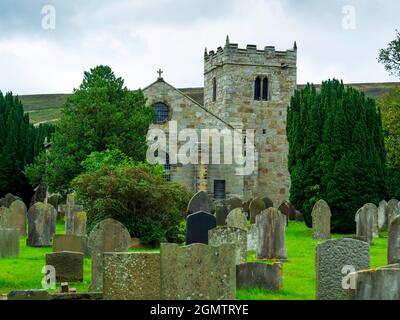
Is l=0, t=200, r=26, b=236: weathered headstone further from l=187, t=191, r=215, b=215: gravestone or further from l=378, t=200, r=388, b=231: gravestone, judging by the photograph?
l=378, t=200, r=388, b=231: gravestone

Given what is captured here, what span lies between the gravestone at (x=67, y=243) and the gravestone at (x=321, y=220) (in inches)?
378

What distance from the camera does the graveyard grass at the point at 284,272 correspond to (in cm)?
1462

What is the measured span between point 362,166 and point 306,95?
5.11 metres

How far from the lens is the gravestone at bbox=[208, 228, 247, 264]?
1698 cm

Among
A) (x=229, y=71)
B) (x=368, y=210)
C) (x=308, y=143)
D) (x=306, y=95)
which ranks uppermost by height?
(x=229, y=71)

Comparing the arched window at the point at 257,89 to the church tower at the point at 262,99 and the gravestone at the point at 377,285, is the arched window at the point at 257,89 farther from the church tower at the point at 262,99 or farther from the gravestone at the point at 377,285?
the gravestone at the point at 377,285

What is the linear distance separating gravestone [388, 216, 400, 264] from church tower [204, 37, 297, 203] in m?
34.3

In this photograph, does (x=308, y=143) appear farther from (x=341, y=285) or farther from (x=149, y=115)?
(x=341, y=285)

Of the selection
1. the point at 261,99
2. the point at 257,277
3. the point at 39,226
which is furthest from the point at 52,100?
the point at 257,277

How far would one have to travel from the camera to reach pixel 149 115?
3869 cm

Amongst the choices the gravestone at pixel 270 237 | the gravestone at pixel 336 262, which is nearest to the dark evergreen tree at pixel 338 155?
the gravestone at pixel 270 237

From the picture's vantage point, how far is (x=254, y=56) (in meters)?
51.4

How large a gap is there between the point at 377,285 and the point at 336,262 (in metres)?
2.70
